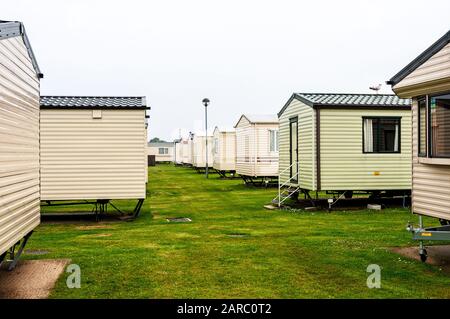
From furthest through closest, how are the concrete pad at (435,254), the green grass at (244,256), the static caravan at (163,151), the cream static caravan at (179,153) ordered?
the static caravan at (163,151)
the cream static caravan at (179,153)
the concrete pad at (435,254)
the green grass at (244,256)

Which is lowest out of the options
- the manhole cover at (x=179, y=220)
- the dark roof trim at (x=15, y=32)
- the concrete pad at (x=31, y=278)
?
the concrete pad at (x=31, y=278)

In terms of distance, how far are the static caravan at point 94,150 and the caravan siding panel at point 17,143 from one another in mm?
5597

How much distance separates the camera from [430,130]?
9477 millimetres

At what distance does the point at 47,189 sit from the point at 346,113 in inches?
390

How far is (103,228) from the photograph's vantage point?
1466cm

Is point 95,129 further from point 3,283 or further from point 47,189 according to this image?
point 3,283

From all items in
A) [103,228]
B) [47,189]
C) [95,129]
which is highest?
[95,129]

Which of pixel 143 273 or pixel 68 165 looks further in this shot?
pixel 68 165

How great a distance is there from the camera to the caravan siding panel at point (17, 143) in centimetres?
734

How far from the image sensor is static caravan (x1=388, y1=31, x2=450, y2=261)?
9023mm

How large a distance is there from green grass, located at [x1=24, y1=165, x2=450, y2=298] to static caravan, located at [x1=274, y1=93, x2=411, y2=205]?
1.37 metres

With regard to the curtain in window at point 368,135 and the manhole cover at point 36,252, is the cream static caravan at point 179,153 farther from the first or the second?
the manhole cover at point 36,252

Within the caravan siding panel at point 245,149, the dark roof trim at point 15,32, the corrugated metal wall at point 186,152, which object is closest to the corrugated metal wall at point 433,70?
the dark roof trim at point 15,32
